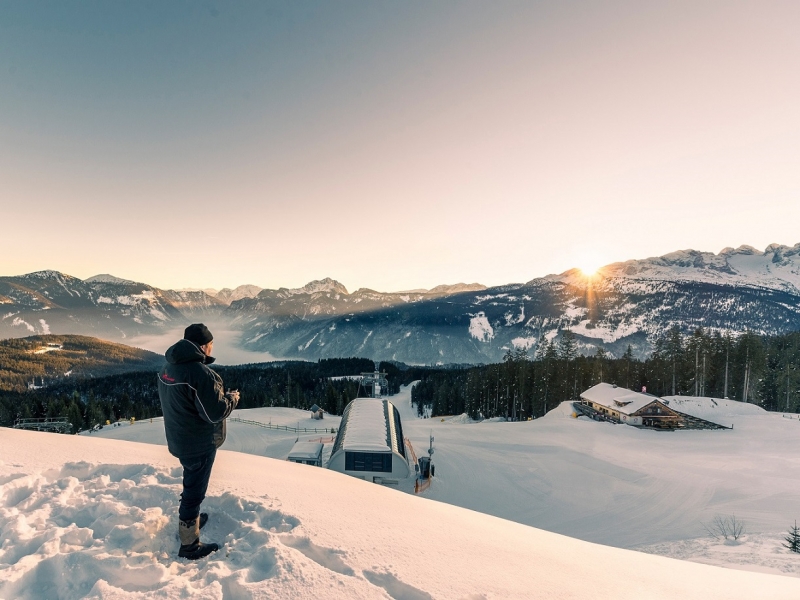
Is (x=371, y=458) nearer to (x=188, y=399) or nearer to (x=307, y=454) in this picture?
(x=307, y=454)

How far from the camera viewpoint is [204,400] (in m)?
3.97

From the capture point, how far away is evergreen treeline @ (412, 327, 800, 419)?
56156 mm

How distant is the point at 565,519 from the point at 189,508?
80.5 feet

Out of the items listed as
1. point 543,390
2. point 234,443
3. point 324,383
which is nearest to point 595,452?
point 543,390

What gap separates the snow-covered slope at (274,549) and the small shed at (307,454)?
26.6m

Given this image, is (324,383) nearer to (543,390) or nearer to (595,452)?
(543,390)

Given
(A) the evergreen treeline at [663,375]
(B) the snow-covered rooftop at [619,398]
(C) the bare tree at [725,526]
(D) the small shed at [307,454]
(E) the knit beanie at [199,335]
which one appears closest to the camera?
(E) the knit beanie at [199,335]

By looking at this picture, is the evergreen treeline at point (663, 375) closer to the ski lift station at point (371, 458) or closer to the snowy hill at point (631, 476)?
the snowy hill at point (631, 476)

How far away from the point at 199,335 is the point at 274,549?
2.53 metres

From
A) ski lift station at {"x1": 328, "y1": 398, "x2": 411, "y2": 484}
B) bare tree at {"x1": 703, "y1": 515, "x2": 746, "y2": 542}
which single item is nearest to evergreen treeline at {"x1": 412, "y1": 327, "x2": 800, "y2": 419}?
ski lift station at {"x1": 328, "y1": 398, "x2": 411, "y2": 484}

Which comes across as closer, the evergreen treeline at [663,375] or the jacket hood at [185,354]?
the jacket hood at [185,354]

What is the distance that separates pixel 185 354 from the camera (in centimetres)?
400

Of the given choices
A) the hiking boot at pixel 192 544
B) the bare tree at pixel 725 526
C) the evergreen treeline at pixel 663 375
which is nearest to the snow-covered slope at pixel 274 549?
the hiking boot at pixel 192 544

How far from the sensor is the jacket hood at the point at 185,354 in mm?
A: 3953
